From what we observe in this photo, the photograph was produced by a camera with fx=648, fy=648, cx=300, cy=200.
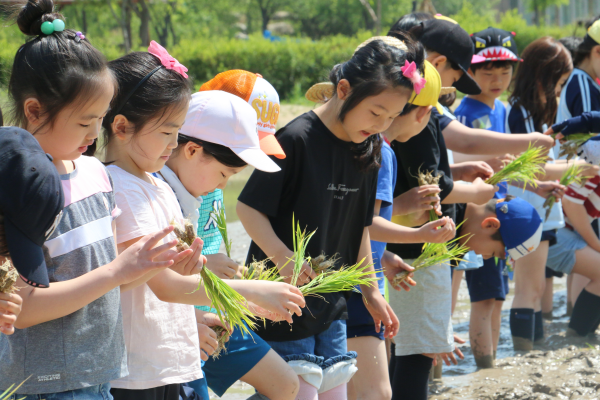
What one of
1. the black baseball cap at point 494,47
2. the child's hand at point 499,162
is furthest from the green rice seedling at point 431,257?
the black baseball cap at point 494,47

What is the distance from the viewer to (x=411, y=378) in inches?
138

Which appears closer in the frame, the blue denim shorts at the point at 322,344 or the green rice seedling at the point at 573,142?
the blue denim shorts at the point at 322,344

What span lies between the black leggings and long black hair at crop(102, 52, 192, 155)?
2049mm

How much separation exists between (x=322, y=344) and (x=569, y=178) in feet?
9.48

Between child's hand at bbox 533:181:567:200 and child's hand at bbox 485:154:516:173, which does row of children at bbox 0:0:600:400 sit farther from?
child's hand at bbox 533:181:567:200

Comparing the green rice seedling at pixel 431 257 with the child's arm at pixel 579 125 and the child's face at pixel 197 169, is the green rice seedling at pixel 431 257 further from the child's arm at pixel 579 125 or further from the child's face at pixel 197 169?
the child's arm at pixel 579 125

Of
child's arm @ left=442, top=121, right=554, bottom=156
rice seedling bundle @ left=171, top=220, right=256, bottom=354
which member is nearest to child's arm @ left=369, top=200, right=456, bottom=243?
child's arm @ left=442, top=121, right=554, bottom=156

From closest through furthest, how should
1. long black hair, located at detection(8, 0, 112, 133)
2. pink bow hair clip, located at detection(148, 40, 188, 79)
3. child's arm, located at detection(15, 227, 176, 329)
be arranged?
child's arm, located at detection(15, 227, 176, 329) → long black hair, located at detection(8, 0, 112, 133) → pink bow hair clip, located at detection(148, 40, 188, 79)

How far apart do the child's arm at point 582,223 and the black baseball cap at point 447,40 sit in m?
2.05

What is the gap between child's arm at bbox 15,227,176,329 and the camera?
5.67ft

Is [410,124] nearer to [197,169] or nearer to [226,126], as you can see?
[226,126]

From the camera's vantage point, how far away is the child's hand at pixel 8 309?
1.58m

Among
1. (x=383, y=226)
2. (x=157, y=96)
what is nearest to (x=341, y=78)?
(x=383, y=226)

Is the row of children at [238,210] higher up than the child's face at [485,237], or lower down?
higher up
